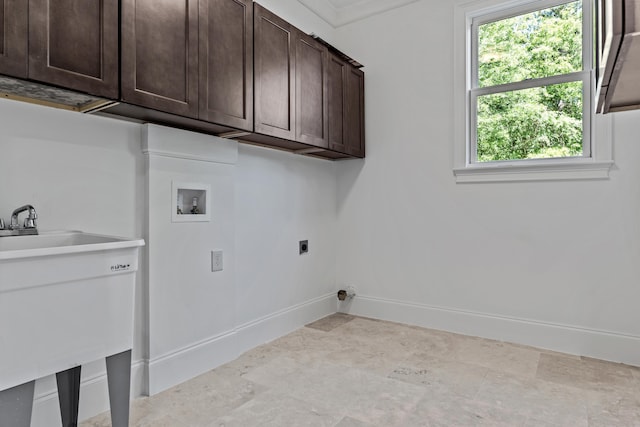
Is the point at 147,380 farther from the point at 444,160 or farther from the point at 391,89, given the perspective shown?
the point at 391,89

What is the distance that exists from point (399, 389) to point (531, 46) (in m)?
2.62

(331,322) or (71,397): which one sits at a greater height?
(71,397)

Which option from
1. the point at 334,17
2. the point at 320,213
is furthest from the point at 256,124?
the point at 334,17

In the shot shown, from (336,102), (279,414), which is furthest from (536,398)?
(336,102)

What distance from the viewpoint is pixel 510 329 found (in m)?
2.87

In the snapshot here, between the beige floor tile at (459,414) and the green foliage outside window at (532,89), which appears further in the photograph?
the green foliage outside window at (532,89)

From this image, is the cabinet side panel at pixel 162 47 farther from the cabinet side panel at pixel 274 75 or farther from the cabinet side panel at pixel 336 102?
the cabinet side panel at pixel 336 102

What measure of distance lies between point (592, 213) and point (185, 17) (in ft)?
9.11

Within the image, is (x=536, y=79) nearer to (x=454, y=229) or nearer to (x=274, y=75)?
(x=454, y=229)

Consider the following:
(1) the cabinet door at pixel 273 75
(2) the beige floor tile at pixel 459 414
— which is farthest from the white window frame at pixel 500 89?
(2) the beige floor tile at pixel 459 414

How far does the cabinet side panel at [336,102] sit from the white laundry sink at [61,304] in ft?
6.23

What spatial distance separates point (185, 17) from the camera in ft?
6.27

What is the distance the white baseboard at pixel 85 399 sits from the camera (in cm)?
165

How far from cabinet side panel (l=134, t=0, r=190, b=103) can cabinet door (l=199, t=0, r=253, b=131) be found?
11cm
